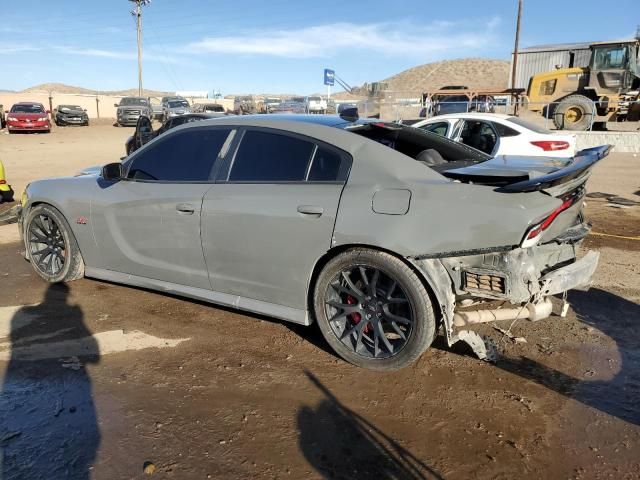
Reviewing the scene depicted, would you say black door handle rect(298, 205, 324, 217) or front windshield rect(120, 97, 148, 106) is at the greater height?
front windshield rect(120, 97, 148, 106)

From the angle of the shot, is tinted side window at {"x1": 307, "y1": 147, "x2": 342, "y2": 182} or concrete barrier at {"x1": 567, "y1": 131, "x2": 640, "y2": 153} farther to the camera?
concrete barrier at {"x1": 567, "y1": 131, "x2": 640, "y2": 153}

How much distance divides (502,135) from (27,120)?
25912 mm

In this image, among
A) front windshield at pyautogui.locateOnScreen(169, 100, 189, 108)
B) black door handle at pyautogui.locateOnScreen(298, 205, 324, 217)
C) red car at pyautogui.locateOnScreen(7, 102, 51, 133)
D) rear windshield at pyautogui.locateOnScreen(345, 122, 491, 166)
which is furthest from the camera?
front windshield at pyautogui.locateOnScreen(169, 100, 189, 108)

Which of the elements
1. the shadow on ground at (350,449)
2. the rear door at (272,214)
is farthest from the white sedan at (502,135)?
the shadow on ground at (350,449)

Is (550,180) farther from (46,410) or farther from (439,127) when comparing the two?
(439,127)

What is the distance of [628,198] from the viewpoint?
9766 mm

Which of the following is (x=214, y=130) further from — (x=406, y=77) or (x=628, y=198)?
(x=406, y=77)

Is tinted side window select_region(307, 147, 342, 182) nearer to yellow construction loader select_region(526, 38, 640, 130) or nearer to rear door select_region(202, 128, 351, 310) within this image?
rear door select_region(202, 128, 351, 310)

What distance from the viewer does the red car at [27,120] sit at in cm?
2697

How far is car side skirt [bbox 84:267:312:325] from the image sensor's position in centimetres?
371

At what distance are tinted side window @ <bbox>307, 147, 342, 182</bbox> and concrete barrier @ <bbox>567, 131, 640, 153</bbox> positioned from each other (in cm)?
1880

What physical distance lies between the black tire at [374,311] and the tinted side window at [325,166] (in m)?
0.55

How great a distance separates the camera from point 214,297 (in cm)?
→ 401

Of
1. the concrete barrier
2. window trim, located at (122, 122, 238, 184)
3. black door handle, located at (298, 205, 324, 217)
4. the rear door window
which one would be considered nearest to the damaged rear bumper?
black door handle, located at (298, 205, 324, 217)
